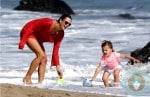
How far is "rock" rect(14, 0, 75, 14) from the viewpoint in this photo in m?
39.7

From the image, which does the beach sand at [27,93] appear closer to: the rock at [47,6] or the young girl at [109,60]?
the young girl at [109,60]

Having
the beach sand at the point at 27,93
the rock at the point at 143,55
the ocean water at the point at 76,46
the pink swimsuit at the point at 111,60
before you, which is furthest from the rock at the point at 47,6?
the beach sand at the point at 27,93

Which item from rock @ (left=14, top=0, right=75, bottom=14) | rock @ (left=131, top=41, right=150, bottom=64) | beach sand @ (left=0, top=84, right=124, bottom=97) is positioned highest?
beach sand @ (left=0, top=84, right=124, bottom=97)

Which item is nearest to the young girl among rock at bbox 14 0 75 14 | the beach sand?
the beach sand

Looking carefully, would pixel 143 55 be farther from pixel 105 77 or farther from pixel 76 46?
pixel 105 77

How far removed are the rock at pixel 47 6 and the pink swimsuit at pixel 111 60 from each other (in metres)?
29.1

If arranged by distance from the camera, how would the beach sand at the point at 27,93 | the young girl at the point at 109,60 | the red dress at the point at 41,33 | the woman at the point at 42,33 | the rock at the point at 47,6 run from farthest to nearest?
the rock at the point at 47,6, the young girl at the point at 109,60, the red dress at the point at 41,33, the woman at the point at 42,33, the beach sand at the point at 27,93

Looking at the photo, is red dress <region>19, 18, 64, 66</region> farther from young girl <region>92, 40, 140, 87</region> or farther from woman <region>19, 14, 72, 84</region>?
young girl <region>92, 40, 140, 87</region>

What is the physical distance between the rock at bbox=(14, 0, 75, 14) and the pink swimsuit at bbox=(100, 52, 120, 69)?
29056 millimetres

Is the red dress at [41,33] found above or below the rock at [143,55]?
above

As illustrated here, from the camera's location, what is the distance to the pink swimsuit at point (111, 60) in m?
10.3

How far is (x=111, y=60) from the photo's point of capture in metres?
10.3

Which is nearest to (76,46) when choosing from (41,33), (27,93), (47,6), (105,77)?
(105,77)

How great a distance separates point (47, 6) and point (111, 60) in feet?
102
